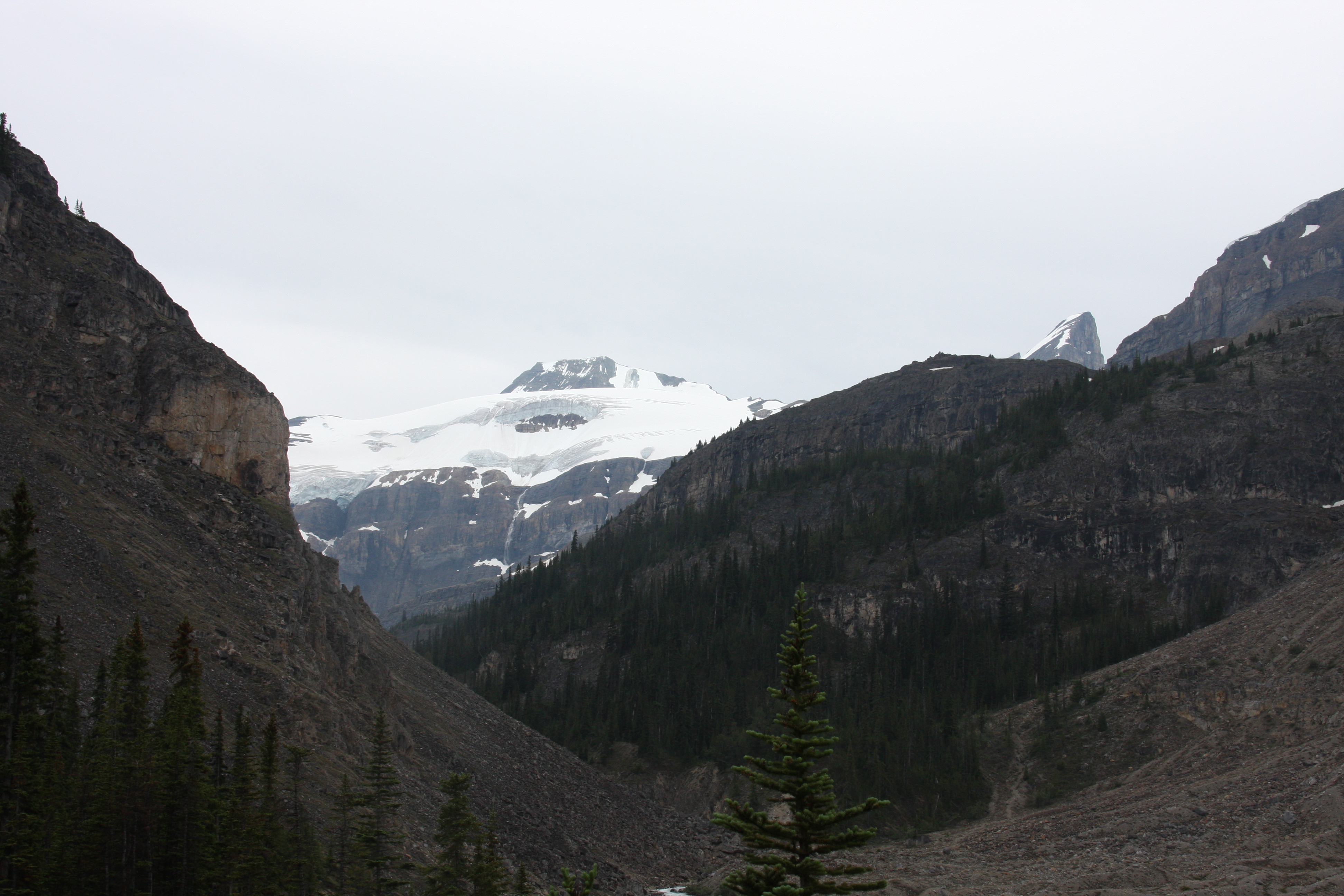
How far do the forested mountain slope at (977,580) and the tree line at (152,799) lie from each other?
65.0 metres

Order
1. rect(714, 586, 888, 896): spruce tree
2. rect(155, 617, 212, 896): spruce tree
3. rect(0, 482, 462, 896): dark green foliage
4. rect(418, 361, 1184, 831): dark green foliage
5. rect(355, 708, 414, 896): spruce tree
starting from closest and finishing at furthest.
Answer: rect(714, 586, 888, 896): spruce tree → rect(0, 482, 462, 896): dark green foliage → rect(155, 617, 212, 896): spruce tree → rect(355, 708, 414, 896): spruce tree → rect(418, 361, 1184, 831): dark green foliage

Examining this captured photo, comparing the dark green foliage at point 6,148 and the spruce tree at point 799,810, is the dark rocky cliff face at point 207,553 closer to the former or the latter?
the dark green foliage at point 6,148

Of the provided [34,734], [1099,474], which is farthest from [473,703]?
[1099,474]

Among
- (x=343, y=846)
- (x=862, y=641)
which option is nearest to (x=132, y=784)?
(x=343, y=846)

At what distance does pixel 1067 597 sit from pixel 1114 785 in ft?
188

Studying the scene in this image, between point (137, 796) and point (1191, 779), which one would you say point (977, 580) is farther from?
point (137, 796)

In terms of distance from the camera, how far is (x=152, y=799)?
4253cm

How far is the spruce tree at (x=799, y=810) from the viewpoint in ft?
86.4

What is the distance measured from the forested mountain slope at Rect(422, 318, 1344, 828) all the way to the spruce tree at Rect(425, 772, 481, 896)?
203ft

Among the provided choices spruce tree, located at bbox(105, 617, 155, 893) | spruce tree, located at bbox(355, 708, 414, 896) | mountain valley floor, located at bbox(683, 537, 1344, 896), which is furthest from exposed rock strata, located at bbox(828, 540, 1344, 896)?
spruce tree, located at bbox(105, 617, 155, 893)

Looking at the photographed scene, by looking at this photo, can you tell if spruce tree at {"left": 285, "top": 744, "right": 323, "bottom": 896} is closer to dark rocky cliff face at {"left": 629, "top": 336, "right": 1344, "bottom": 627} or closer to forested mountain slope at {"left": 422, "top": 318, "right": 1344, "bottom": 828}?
forested mountain slope at {"left": 422, "top": 318, "right": 1344, "bottom": 828}

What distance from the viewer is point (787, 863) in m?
26.4

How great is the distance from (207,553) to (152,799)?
29466 mm

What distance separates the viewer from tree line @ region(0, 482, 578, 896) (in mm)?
41188
